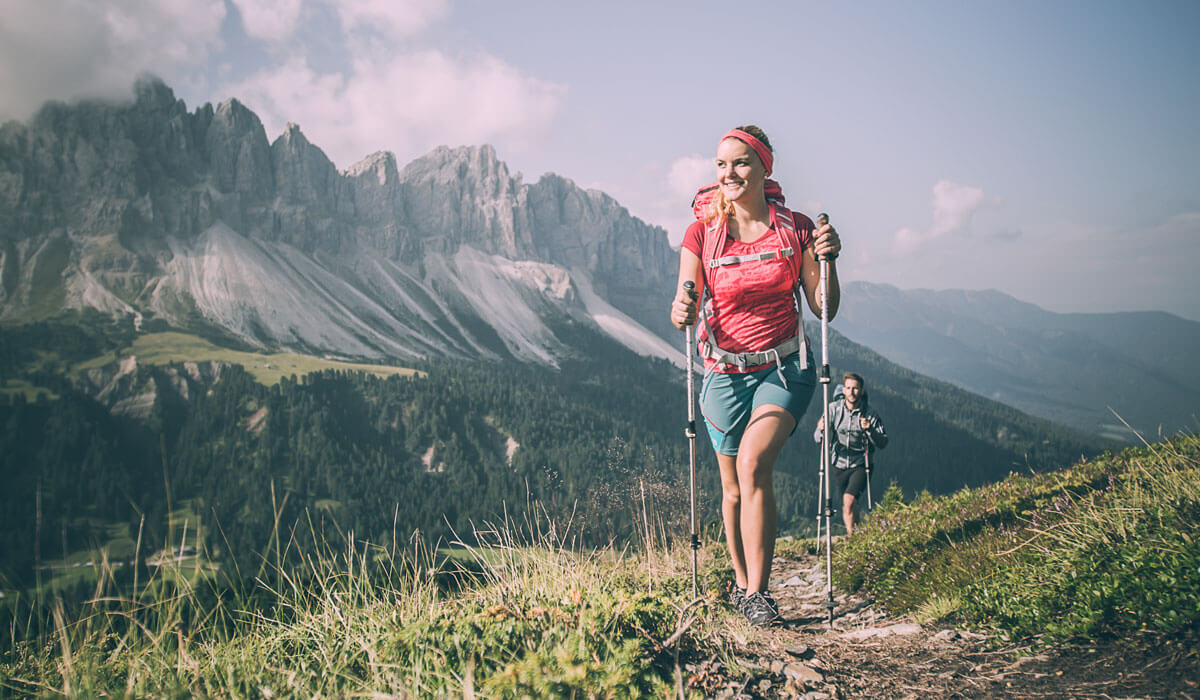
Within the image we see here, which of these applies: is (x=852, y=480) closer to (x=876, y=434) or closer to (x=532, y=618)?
(x=876, y=434)

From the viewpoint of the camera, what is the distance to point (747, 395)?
4.82m

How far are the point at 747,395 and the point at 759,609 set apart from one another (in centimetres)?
157

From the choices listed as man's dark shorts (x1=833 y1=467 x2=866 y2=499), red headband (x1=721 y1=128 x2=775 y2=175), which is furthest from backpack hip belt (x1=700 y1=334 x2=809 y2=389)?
man's dark shorts (x1=833 y1=467 x2=866 y2=499)

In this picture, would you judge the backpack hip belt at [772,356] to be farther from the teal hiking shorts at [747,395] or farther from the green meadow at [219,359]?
the green meadow at [219,359]

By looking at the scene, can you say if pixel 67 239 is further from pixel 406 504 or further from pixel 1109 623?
pixel 1109 623

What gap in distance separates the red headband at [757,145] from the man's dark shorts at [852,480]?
6399 mm

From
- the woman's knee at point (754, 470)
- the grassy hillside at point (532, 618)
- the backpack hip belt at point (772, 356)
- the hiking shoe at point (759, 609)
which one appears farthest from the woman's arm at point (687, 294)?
the hiking shoe at point (759, 609)

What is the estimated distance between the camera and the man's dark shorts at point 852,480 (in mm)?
9680

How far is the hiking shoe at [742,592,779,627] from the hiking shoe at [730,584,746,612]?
51mm

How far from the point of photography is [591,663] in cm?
267

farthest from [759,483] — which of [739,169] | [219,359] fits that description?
[219,359]

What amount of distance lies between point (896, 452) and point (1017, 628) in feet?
627

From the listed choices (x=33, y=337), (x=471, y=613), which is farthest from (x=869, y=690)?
(x=33, y=337)

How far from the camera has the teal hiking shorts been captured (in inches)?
183
